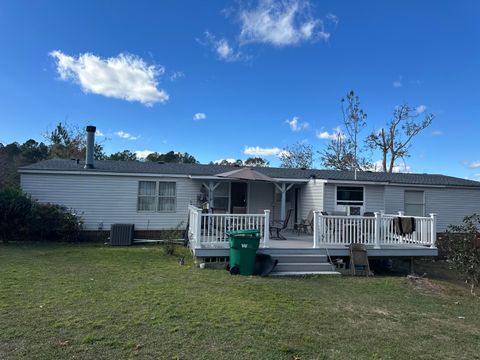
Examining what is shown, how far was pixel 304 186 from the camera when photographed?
15078 mm

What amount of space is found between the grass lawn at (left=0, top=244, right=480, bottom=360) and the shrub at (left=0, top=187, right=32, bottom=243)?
4.14 metres

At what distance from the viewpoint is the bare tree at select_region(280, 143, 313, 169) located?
111ft

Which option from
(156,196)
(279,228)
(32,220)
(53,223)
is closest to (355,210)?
(279,228)

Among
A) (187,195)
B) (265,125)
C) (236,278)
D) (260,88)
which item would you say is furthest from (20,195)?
(265,125)

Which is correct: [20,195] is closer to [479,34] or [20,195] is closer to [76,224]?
[76,224]

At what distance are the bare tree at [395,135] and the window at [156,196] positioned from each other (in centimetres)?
2083

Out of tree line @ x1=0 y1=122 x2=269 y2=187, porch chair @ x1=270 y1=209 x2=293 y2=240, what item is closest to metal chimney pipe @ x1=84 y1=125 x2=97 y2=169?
porch chair @ x1=270 y1=209 x2=293 y2=240

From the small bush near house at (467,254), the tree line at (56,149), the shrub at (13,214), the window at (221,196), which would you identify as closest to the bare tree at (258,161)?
the tree line at (56,149)

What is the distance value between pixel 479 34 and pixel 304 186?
359 inches

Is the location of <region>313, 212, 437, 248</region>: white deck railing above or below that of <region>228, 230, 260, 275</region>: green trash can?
above

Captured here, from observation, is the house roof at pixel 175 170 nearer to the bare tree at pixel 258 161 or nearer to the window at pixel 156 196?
the window at pixel 156 196

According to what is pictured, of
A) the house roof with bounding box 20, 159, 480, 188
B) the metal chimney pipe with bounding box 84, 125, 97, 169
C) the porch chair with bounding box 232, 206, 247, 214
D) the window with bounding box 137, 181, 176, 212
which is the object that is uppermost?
the metal chimney pipe with bounding box 84, 125, 97, 169

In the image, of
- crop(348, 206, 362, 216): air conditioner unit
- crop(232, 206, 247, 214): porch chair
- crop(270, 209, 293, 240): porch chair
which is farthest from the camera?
crop(232, 206, 247, 214): porch chair

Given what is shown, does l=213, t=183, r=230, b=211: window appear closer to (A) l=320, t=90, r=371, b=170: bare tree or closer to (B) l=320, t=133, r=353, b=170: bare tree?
(A) l=320, t=90, r=371, b=170: bare tree
